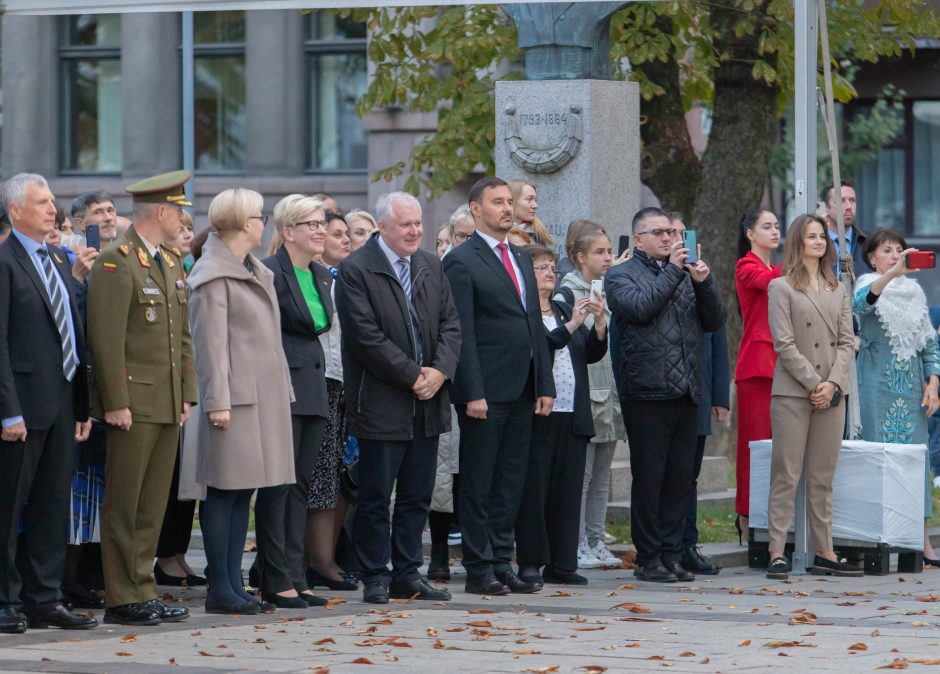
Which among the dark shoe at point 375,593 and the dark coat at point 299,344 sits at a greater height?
the dark coat at point 299,344

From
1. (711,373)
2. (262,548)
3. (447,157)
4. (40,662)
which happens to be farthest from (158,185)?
(447,157)

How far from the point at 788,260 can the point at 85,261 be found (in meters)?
4.24

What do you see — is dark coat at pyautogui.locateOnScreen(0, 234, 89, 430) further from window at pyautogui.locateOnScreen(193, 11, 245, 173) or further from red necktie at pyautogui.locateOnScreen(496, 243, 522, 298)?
window at pyautogui.locateOnScreen(193, 11, 245, 173)

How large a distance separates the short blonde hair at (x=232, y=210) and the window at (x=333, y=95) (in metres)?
18.4

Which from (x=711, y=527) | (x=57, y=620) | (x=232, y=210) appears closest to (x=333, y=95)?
(x=711, y=527)

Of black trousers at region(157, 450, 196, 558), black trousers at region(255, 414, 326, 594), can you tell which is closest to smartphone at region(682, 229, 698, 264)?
black trousers at region(255, 414, 326, 594)

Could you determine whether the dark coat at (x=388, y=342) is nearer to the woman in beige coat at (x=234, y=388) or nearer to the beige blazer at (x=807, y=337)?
the woman in beige coat at (x=234, y=388)

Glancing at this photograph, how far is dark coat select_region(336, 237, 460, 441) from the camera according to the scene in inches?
409

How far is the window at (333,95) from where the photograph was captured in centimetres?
2845

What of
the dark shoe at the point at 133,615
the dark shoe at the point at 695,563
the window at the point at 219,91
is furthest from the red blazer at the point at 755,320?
the window at the point at 219,91

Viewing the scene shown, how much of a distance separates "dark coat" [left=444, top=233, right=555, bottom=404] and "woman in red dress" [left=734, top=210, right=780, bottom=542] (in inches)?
76.8

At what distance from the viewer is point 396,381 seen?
409 inches

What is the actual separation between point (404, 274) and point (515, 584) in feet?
5.93

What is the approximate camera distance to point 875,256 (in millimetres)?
12992
